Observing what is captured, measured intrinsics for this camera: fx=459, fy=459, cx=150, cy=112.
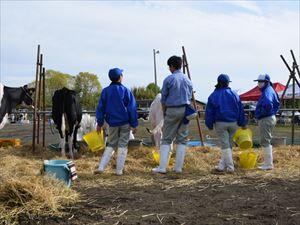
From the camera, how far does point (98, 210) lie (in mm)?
→ 4664

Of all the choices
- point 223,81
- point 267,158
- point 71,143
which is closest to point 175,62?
point 223,81

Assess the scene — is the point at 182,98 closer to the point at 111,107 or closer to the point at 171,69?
the point at 171,69

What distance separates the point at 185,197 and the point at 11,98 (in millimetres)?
6455

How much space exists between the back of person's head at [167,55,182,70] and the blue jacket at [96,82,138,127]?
2.78 feet

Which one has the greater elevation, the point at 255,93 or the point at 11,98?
the point at 255,93

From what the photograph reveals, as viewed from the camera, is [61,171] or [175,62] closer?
[61,171]

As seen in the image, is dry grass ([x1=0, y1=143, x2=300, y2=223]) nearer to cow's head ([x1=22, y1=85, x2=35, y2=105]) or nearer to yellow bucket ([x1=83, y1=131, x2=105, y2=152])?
yellow bucket ([x1=83, y1=131, x2=105, y2=152])

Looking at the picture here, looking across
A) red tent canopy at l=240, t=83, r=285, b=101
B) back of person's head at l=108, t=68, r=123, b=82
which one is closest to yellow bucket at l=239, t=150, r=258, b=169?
back of person's head at l=108, t=68, r=123, b=82

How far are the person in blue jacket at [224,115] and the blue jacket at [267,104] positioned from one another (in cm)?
44

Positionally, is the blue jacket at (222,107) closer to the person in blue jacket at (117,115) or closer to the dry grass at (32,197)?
the person in blue jacket at (117,115)

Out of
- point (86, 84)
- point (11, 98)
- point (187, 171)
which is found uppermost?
point (86, 84)

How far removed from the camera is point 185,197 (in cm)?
543

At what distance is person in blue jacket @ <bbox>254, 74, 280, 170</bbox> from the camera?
8.13m

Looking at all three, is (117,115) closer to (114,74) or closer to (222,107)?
(114,74)
